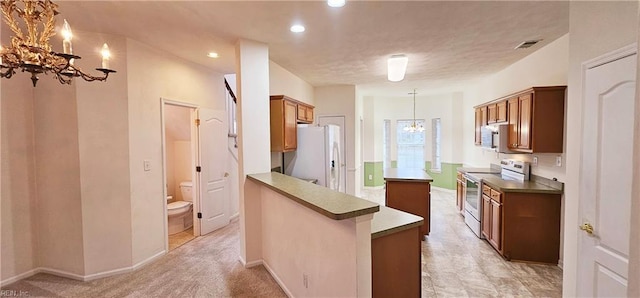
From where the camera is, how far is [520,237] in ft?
10.9

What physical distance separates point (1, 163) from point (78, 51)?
1303mm

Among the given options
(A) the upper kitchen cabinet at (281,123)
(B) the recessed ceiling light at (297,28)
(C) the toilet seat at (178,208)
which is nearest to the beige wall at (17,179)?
(C) the toilet seat at (178,208)

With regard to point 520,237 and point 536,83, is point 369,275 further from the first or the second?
point 536,83

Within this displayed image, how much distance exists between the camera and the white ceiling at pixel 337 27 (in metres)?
2.31

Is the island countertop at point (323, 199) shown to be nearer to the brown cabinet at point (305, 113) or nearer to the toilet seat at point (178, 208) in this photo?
the brown cabinet at point (305, 113)

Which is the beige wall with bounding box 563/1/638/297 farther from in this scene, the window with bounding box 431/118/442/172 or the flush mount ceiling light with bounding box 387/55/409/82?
the window with bounding box 431/118/442/172

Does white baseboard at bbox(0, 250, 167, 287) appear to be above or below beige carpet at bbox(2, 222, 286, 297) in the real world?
above

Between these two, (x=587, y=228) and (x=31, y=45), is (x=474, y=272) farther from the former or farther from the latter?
(x=31, y=45)

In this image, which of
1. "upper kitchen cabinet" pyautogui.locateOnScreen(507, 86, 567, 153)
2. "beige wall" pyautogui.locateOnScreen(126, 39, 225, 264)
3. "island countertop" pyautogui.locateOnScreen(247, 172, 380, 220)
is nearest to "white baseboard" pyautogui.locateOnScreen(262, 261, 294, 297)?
"island countertop" pyautogui.locateOnScreen(247, 172, 380, 220)

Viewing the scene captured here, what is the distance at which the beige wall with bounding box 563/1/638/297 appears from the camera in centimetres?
168

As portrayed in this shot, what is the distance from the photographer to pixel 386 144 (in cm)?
825

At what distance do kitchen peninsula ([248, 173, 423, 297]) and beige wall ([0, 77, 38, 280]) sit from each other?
247 centimetres

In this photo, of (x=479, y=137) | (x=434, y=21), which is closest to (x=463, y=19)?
(x=434, y=21)

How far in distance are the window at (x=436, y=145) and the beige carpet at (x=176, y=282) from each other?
610 cm
